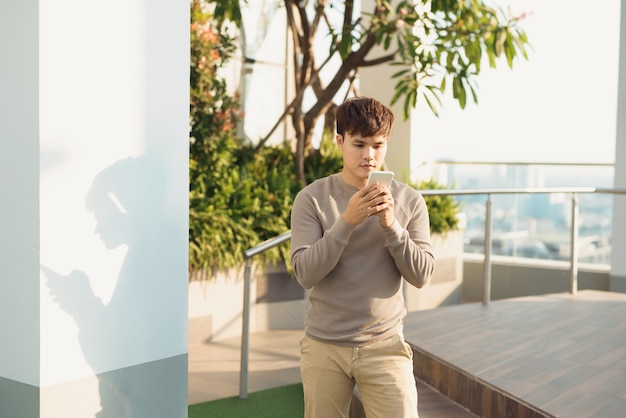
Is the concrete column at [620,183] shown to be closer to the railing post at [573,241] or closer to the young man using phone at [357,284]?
the railing post at [573,241]

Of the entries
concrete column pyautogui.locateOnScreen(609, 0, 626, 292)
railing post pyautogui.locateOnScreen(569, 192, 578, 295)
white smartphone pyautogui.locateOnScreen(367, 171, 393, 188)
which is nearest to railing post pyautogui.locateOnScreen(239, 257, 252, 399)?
white smartphone pyautogui.locateOnScreen(367, 171, 393, 188)

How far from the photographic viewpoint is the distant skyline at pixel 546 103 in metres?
8.26

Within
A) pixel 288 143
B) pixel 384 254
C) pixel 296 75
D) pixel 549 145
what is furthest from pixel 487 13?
pixel 384 254

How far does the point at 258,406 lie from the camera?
4.08 meters

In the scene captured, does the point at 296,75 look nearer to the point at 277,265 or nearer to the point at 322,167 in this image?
the point at 322,167

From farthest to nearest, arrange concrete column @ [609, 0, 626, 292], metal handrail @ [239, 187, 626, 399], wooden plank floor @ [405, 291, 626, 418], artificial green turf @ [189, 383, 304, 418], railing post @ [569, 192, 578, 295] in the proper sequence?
concrete column @ [609, 0, 626, 292] < railing post @ [569, 192, 578, 295] < metal handrail @ [239, 187, 626, 399] < artificial green turf @ [189, 383, 304, 418] < wooden plank floor @ [405, 291, 626, 418]

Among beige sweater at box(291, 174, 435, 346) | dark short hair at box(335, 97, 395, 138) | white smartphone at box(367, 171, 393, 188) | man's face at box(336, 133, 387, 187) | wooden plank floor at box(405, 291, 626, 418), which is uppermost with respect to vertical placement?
dark short hair at box(335, 97, 395, 138)

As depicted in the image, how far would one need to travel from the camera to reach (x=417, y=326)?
4562mm

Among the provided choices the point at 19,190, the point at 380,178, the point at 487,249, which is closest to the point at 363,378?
the point at 380,178

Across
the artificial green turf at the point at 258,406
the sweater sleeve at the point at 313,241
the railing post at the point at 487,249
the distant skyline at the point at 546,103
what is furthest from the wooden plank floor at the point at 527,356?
the distant skyline at the point at 546,103

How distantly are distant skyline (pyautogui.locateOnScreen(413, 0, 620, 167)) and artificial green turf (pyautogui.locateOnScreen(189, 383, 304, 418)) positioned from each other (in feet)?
13.6

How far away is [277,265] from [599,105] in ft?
14.5

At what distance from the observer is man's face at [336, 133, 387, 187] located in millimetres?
2148

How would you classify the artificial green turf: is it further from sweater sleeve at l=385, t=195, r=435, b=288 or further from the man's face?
the man's face
